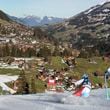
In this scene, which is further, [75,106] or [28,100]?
[28,100]

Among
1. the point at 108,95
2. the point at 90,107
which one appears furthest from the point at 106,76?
the point at 90,107

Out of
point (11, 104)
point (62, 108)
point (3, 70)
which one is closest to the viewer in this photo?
point (62, 108)

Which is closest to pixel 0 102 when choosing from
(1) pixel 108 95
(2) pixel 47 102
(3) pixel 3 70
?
(2) pixel 47 102

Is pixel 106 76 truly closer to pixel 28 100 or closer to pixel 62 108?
pixel 28 100

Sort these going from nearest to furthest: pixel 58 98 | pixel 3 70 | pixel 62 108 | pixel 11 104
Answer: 1. pixel 62 108
2. pixel 11 104
3. pixel 58 98
4. pixel 3 70

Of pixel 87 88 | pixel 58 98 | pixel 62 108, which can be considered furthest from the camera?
pixel 87 88

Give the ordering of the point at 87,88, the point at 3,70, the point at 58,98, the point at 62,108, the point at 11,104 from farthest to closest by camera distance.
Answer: the point at 3,70, the point at 87,88, the point at 58,98, the point at 11,104, the point at 62,108

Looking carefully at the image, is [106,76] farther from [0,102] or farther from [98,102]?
[0,102]

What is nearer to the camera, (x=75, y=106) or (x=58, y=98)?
(x=75, y=106)

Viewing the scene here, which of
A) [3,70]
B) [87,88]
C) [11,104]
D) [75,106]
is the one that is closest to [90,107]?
[75,106]
